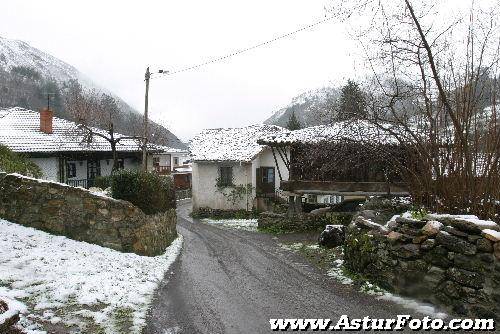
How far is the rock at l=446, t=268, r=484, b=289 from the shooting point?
6.06 meters

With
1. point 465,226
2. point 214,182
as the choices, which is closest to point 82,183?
point 214,182

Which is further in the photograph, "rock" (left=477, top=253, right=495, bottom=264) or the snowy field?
"rock" (left=477, top=253, right=495, bottom=264)

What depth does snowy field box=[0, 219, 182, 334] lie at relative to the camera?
5410mm

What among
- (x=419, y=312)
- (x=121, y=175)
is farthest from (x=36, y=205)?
(x=419, y=312)

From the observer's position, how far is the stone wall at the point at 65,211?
9.19 metres

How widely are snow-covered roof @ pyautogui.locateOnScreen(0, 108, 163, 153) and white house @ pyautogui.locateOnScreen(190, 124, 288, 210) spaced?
4.91m

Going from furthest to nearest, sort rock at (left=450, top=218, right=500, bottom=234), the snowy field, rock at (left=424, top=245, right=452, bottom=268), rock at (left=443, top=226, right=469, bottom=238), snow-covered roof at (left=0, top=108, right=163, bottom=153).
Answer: snow-covered roof at (left=0, top=108, right=163, bottom=153) < rock at (left=424, top=245, right=452, bottom=268) < rock at (left=443, top=226, right=469, bottom=238) < rock at (left=450, top=218, right=500, bottom=234) < the snowy field

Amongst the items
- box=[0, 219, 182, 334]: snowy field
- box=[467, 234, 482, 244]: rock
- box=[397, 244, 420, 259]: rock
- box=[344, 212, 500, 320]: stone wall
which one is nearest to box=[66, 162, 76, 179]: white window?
box=[0, 219, 182, 334]: snowy field

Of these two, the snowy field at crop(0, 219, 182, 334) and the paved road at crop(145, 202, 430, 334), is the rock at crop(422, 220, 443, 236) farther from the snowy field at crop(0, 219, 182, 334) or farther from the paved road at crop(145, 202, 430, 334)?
the snowy field at crop(0, 219, 182, 334)

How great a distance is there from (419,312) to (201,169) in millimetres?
21324

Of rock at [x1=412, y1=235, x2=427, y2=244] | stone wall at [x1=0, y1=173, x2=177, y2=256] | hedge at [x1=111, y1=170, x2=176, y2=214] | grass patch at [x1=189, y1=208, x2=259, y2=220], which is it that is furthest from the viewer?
grass patch at [x1=189, y1=208, x2=259, y2=220]

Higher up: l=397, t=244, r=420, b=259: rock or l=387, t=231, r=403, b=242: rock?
l=387, t=231, r=403, b=242: rock

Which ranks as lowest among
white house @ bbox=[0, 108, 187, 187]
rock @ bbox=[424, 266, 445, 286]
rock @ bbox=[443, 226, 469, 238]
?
rock @ bbox=[424, 266, 445, 286]

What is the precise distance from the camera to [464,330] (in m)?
5.78
